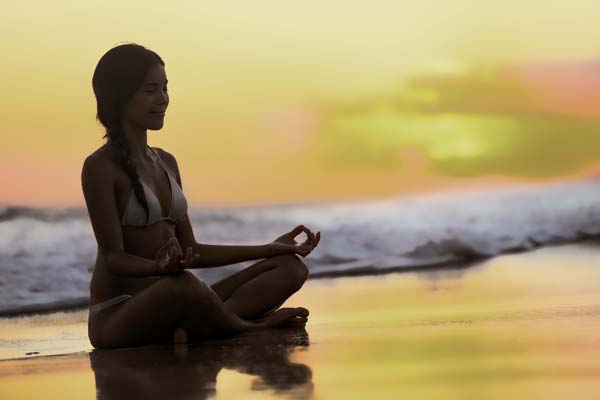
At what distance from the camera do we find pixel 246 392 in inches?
151

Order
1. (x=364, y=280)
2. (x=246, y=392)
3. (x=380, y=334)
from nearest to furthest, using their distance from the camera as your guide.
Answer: (x=246, y=392)
(x=380, y=334)
(x=364, y=280)

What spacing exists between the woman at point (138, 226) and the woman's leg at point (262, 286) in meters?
0.12

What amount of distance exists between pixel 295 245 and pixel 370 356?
4.76 feet

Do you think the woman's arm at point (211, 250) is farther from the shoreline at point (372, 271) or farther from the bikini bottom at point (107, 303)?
the shoreline at point (372, 271)

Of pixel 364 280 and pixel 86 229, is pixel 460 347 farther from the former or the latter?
pixel 86 229

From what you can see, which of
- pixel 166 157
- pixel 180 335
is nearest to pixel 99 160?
pixel 166 157

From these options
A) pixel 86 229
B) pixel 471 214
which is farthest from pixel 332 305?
pixel 471 214

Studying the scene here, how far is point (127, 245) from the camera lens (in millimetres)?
5664

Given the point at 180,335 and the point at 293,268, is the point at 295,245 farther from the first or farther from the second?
the point at 180,335

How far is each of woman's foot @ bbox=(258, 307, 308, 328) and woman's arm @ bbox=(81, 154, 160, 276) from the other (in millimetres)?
931

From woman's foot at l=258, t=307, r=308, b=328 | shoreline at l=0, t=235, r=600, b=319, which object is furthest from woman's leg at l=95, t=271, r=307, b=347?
shoreline at l=0, t=235, r=600, b=319

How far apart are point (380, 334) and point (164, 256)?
3.60 feet

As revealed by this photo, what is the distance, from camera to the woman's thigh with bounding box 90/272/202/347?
536 cm

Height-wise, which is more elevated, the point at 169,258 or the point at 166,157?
the point at 166,157
